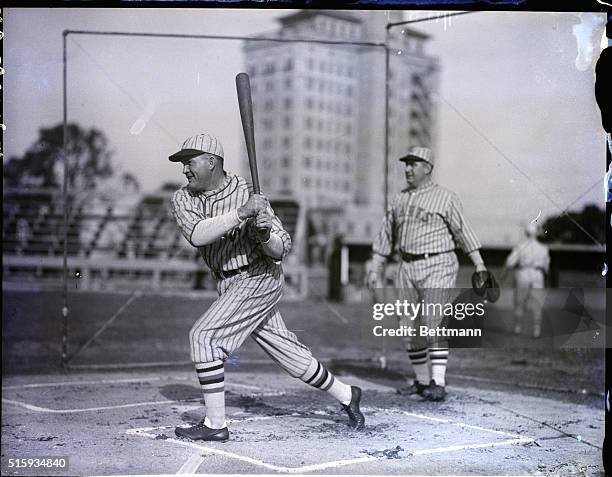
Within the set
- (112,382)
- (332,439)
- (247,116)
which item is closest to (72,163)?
(112,382)

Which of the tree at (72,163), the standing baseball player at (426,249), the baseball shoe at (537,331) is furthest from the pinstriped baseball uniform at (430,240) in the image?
the tree at (72,163)

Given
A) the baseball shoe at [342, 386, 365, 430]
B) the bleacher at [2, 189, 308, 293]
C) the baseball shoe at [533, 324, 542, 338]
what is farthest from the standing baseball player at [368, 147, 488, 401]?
the bleacher at [2, 189, 308, 293]

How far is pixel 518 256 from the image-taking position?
10.4 meters

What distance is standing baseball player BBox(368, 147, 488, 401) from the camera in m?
5.83

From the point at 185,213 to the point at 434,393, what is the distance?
2339mm

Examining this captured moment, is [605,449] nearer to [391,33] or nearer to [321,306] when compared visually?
[391,33]

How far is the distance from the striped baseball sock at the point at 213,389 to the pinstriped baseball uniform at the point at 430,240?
1779 millimetres

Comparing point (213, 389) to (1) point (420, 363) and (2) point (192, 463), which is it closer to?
(2) point (192, 463)

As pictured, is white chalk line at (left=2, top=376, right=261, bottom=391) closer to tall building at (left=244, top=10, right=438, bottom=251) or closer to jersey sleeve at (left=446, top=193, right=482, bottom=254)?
jersey sleeve at (left=446, top=193, right=482, bottom=254)

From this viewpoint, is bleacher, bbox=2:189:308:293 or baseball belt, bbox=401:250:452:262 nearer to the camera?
baseball belt, bbox=401:250:452:262

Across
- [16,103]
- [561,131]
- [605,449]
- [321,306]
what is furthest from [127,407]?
[321,306]

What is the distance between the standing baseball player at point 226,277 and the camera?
445 centimetres

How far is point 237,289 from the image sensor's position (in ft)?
15.0

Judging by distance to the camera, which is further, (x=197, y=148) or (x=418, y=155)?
(x=418, y=155)
